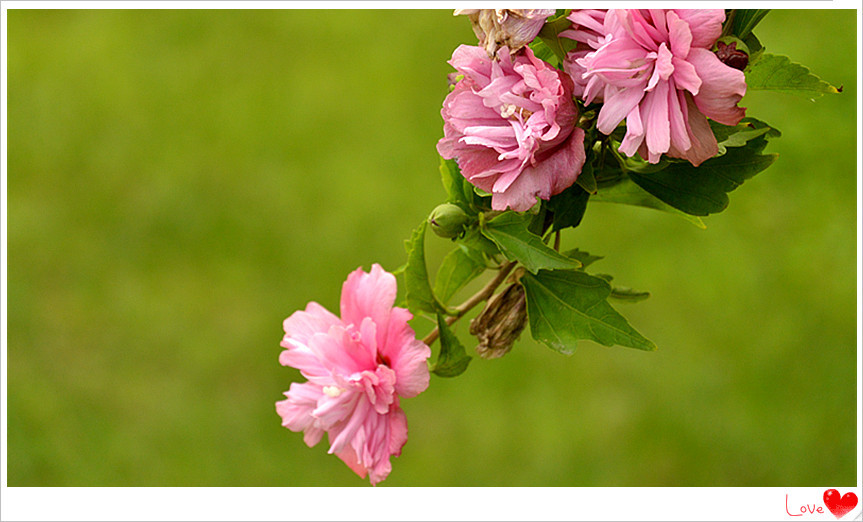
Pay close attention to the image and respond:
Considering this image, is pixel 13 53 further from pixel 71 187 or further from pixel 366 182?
pixel 366 182

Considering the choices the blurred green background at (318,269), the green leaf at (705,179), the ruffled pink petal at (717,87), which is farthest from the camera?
the blurred green background at (318,269)

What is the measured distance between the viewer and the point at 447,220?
58cm

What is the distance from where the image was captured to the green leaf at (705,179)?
1.86 feet

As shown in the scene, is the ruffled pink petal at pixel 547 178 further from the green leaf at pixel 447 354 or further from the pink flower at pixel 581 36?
the green leaf at pixel 447 354

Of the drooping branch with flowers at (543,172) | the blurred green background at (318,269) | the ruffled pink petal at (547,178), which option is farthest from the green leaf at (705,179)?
the blurred green background at (318,269)

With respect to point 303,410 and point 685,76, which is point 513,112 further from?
point 303,410

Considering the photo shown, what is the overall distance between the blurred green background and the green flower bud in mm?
1391

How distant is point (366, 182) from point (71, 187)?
0.79 metres

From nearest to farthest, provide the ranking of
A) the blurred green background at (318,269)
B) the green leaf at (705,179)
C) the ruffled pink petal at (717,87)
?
the ruffled pink petal at (717,87), the green leaf at (705,179), the blurred green background at (318,269)

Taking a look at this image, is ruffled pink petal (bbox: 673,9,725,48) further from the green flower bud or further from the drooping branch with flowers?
the green flower bud

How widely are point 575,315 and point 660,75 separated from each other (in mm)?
187

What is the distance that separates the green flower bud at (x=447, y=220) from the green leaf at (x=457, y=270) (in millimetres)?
56

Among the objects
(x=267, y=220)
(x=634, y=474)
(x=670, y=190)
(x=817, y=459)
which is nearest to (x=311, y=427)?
(x=670, y=190)

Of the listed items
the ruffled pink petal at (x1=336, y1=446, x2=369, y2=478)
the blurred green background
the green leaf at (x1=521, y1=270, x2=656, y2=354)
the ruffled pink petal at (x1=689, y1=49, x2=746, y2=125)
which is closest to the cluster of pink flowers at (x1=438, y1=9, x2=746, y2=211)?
the ruffled pink petal at (x1=689, y1=49, x2=746, y2=125)
